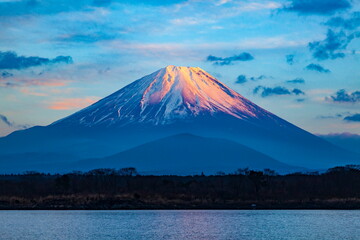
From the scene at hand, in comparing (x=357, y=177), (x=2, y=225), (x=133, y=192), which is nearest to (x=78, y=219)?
(x=2, y=225)

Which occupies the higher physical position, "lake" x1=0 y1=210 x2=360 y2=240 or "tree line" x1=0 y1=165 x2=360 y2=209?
"tree line" x1=0 y1=165 x2=360 y2=209

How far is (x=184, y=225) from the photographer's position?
54656mm

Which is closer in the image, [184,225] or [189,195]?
[184,225]

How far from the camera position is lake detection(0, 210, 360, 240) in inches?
1855

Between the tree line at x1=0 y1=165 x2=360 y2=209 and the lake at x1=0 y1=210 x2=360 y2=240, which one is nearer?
the lake at x1=0 y1=210 x2=360 y2=240

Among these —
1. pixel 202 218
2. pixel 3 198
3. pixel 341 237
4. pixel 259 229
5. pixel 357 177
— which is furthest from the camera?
pixel 357 177

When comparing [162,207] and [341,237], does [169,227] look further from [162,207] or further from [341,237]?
[162,207]

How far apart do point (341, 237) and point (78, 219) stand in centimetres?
2294

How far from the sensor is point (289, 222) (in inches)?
2240

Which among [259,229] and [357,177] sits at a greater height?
[357,177]

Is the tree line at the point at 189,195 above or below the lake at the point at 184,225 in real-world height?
above

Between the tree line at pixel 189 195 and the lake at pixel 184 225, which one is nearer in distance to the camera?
the lake at pixel 184 225

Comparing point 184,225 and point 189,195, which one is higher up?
point 189,195

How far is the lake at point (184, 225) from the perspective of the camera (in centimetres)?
4712
